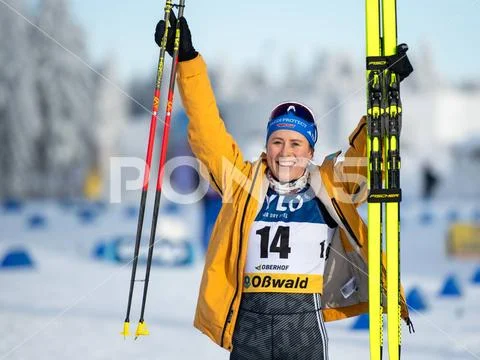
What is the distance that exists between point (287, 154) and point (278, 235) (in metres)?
0.34

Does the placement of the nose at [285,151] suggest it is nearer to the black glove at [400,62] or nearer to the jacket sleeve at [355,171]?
the jacket sleeve at [355,171]

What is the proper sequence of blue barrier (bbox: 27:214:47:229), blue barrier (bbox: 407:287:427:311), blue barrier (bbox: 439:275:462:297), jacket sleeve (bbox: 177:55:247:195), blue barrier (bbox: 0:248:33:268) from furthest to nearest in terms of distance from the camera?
blue barrier (bbox: 27:214:47:229) → blue barrier (bbox: 0:248:33:268) → blue barrier (bbox: 439:275:462:297) → blue barrier (bbox: 407:287:427:311) → jacket sleeve (bbox: 177:55:247:195)

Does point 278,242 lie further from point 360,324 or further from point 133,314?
point 133,314

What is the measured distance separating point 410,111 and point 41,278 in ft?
119

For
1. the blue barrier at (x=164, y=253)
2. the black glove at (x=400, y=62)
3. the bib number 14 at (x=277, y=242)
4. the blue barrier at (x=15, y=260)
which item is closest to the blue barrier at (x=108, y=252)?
the blue barrier at (x=164, y=253)

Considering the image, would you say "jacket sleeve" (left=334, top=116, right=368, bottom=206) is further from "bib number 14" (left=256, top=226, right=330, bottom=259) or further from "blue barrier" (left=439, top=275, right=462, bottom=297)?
"blue barrier" (left=439, top=275, right=462, bottom=297)

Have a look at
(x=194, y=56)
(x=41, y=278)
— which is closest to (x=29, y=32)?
(x=41, y=278)

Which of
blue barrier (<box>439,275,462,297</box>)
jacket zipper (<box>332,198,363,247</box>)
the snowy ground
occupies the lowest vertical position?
the snowy ground

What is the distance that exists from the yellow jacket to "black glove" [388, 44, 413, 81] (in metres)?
0.29

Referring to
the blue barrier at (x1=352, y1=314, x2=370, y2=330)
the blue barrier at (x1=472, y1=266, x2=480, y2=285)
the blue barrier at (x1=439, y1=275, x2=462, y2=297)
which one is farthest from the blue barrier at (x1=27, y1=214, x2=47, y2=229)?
the blue barrier at (x1=352, y1=314, x2=370, y2=330)

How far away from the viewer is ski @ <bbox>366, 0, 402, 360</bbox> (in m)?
3.40

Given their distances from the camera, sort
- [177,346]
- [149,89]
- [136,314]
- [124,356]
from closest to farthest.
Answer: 1. [124,356]
2. [177,346]
3. [136,314]
4. [149,89]

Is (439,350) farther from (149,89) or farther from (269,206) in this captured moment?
(149,89)

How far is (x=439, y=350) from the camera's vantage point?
5.32 metres
